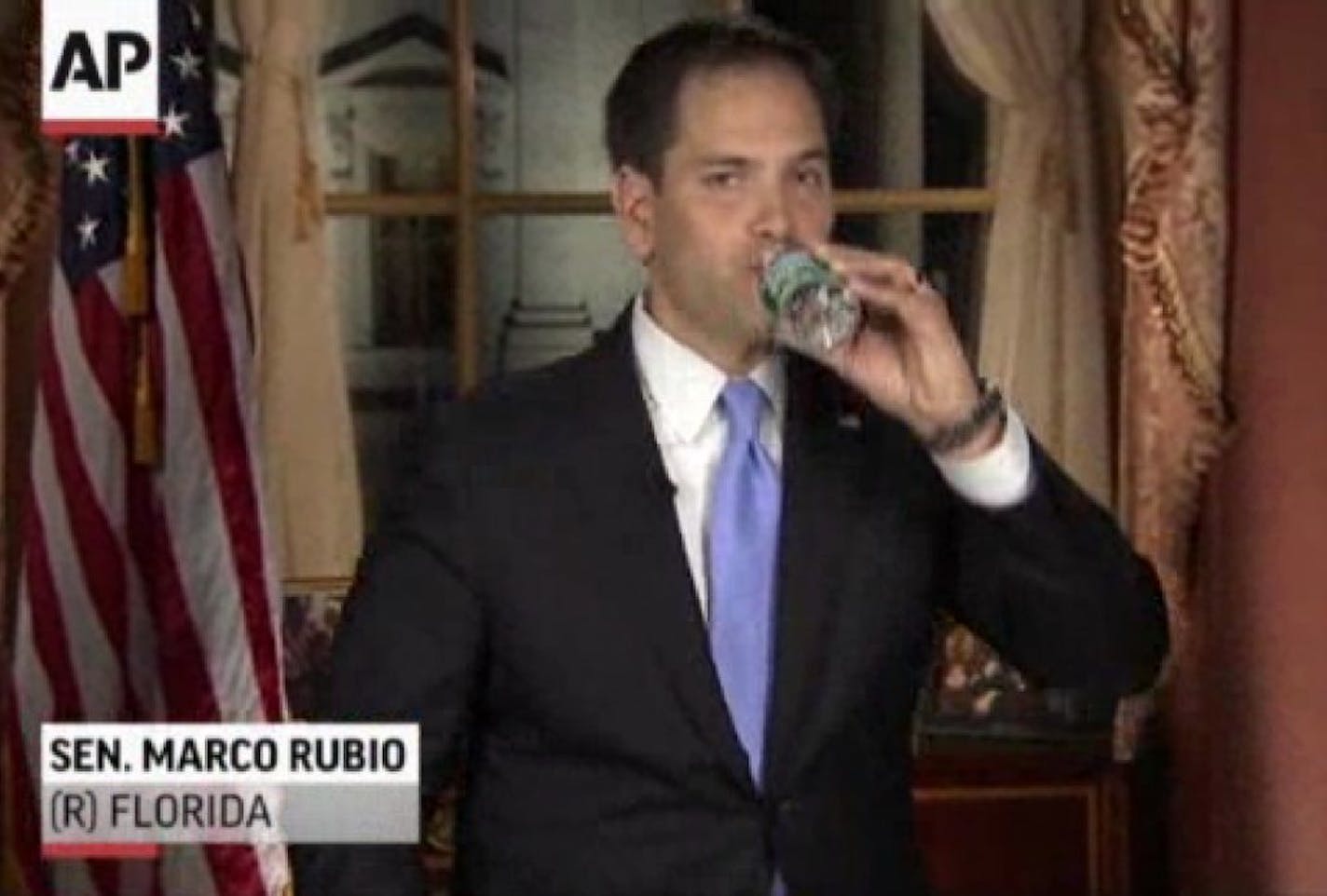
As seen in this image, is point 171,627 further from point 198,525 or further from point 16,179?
point 16,179

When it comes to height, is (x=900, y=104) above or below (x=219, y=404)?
above

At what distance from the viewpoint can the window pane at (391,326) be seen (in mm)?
1562

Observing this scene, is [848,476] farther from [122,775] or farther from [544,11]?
[544,11]

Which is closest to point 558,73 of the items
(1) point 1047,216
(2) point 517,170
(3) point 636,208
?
(2) point 517,170

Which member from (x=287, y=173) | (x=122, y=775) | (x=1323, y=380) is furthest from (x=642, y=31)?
(x=122, y=775)

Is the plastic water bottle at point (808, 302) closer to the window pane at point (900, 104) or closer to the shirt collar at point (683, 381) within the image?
the shirt collar at point (683, 381)

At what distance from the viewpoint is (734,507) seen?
30.4 inches

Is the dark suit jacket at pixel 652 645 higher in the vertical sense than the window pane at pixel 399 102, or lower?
lower

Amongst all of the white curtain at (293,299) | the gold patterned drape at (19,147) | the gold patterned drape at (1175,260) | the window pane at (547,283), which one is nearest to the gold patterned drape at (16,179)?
the gold patterned drape at (19,147)

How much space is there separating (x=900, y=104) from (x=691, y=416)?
0.82 m

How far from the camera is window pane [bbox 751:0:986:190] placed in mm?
1557

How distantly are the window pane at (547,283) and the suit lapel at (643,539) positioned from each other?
760 mm

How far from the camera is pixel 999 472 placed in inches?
29.5

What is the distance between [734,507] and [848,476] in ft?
0.12
